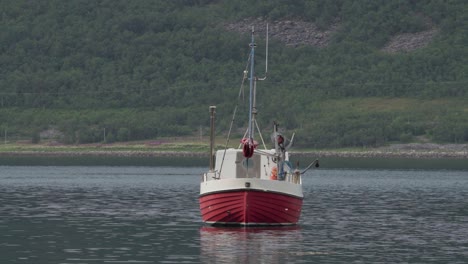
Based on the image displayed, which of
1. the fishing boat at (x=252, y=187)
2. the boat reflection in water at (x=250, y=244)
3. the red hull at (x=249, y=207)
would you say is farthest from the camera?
the red hull at (x=249, y=207)

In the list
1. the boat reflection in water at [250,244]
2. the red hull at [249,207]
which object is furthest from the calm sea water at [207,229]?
the red hull at [249,207]

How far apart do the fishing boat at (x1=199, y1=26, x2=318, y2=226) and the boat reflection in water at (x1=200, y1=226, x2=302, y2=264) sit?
2.29ft

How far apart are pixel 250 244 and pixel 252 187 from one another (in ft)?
22.1

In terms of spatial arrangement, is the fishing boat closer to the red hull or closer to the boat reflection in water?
the red hull

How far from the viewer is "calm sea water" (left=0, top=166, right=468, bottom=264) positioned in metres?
66.6

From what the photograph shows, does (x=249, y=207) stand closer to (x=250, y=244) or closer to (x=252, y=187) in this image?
(x=252, y=187)

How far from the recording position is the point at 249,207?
7838 cm

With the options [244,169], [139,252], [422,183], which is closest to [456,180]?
[422,183]

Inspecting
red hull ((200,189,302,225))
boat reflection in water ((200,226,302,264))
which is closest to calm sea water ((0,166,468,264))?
boat reflection in water ((200,226,302,264))

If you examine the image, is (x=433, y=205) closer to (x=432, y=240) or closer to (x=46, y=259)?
(x=432, y=240)

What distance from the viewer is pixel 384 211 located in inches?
3984

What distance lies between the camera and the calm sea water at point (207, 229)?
66.6m

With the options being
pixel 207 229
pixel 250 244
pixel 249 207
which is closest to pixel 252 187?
pixel 249 207

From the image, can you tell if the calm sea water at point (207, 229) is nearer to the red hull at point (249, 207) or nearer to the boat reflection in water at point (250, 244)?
the boat reflection in water at point (250, 244)
